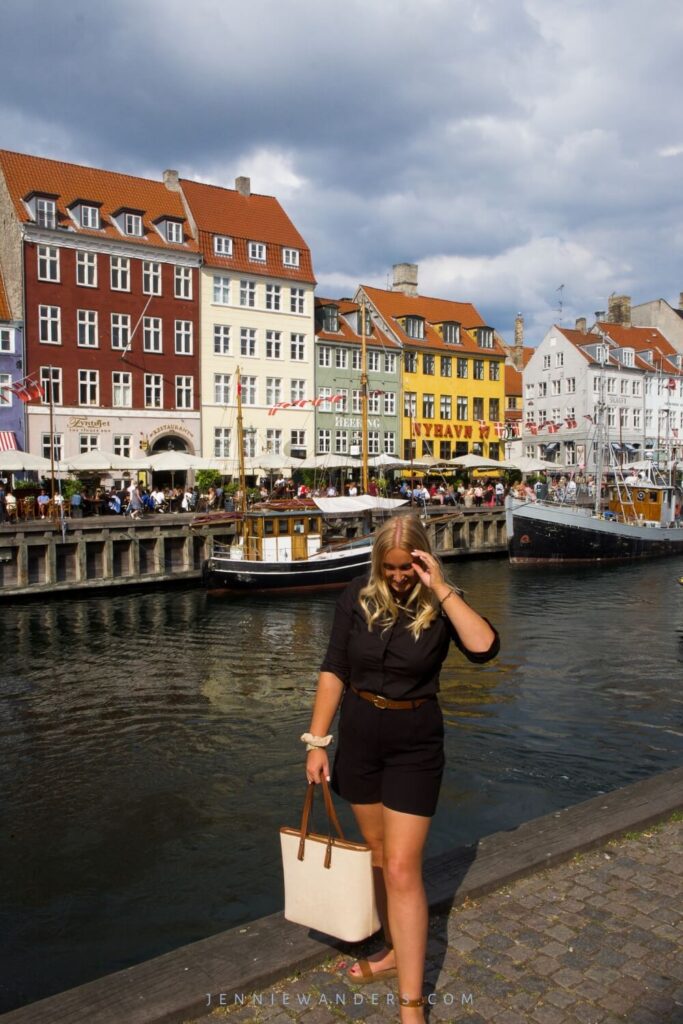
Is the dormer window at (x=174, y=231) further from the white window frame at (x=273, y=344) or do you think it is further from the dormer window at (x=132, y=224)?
the white window frame at (x=273, y=344)

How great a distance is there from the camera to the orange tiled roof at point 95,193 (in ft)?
145

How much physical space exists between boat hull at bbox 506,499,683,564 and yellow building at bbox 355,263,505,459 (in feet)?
58.8

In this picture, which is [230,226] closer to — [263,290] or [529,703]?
[263,290]

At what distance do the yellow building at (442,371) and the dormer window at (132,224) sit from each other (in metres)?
19.2

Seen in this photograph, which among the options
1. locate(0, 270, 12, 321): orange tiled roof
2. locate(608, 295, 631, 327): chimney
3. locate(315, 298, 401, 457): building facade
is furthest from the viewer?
locate(608, 295, 631, 327): chimney

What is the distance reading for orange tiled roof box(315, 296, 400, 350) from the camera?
182 ft

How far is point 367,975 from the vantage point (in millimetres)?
4266

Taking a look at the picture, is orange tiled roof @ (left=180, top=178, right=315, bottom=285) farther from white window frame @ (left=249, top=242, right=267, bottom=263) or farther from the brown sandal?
the brown sandal

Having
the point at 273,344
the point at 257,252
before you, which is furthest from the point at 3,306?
the point at 273,344

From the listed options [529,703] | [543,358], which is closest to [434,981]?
[529,703]

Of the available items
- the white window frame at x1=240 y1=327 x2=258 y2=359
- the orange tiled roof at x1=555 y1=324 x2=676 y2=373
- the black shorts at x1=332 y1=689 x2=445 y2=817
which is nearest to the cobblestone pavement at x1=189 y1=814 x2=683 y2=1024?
the black shorts at x1=332 y1=689 x2=445 y2=817

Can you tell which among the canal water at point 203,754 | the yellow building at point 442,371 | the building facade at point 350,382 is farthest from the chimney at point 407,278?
the canal water at point 203,754

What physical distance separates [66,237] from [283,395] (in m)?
15.1

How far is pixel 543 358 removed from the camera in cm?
6912
